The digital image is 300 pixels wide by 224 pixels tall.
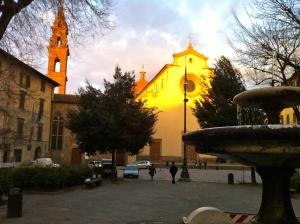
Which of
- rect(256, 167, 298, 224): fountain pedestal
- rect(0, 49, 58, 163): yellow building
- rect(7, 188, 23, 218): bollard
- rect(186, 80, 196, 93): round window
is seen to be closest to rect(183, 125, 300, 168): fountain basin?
rect(256, 167, 298, 224): fountain pedestal

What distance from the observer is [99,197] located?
58.4ft

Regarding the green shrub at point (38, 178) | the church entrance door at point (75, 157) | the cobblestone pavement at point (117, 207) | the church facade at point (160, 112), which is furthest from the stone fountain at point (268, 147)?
the church entrance door at point (75, 157)

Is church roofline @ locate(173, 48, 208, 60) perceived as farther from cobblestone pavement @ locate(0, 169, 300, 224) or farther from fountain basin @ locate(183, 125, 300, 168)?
fountain basin @ locate(183, 125, 300, 168)

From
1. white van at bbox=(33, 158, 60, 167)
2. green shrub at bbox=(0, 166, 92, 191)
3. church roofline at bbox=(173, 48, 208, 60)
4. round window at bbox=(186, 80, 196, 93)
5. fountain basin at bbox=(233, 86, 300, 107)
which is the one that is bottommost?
green shrub at bbox=(0, 166, 92, 191)

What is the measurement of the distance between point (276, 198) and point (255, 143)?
161 cm

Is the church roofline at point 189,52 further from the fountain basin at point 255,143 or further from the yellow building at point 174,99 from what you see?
the fountain basin at point 255,143

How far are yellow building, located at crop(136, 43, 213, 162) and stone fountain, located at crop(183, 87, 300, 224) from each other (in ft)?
167

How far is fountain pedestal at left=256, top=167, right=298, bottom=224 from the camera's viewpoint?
24.3ft

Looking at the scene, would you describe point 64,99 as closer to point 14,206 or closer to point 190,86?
point 190,86

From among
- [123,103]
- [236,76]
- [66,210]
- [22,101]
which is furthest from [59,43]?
[22,101]

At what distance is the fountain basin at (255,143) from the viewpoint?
613 cm

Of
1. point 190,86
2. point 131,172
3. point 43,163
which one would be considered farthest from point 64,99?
point 131,172

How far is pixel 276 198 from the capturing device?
750 centimetres

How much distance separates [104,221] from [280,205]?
583cm
